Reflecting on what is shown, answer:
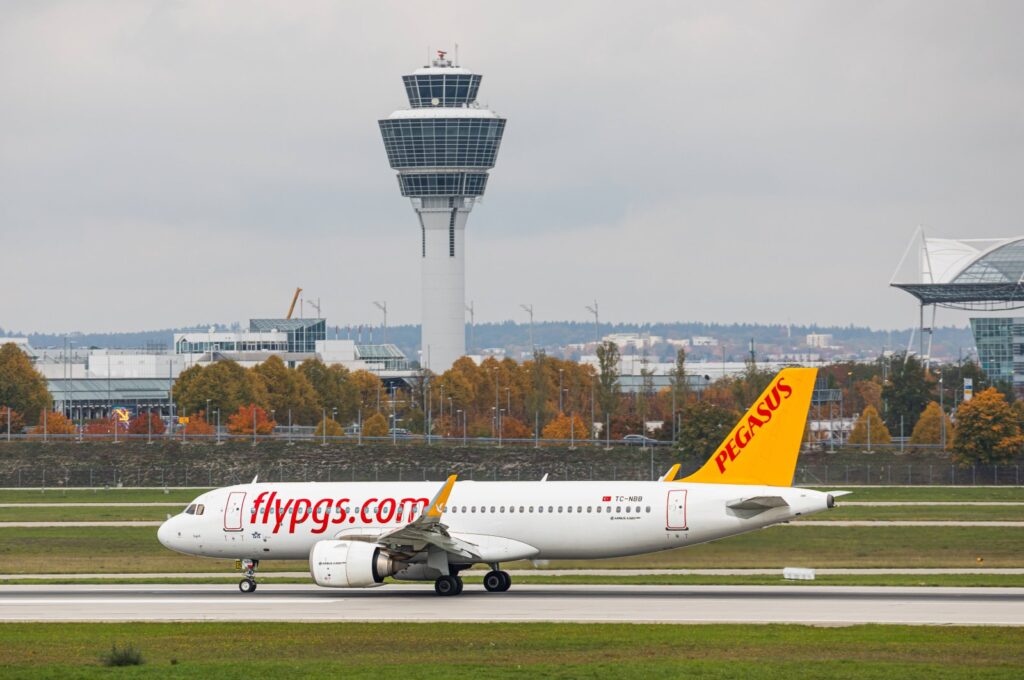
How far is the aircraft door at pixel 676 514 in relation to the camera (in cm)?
4719

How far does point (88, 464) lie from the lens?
123 metres

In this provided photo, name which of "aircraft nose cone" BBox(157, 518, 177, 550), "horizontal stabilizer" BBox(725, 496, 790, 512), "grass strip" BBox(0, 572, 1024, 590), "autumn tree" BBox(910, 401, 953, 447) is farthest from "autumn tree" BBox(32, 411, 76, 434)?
"horizontal stabilizer" BBox(725, 496, 790, 512)

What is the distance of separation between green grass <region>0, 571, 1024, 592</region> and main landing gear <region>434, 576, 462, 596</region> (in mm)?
3517

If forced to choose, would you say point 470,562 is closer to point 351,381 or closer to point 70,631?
point 70,631

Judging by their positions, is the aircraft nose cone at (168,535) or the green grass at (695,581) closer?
the green grass at (695,581)

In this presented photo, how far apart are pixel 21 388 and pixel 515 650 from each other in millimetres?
143128

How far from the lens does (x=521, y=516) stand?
48.4 metres

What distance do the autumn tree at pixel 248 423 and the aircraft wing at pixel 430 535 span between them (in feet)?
352

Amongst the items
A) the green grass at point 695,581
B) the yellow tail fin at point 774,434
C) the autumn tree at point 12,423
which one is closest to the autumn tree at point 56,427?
the autumn tree at point 12,423

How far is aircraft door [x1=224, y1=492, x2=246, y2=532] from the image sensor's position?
50562mm

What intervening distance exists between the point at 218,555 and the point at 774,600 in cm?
1804

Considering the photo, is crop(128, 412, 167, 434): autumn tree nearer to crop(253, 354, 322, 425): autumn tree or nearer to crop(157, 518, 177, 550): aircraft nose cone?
crop(253, 354, 322, 425): autumn tree

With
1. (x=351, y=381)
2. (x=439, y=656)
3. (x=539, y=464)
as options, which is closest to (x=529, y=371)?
(x=351, y=381)

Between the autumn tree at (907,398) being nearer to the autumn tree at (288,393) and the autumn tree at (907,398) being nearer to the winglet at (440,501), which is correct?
the autumn tree at (288,393)
